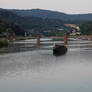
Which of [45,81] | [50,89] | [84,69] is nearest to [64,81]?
[45,81]

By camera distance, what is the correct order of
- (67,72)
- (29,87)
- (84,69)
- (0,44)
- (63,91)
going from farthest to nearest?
(0,44) → (84,69) → (67,72) → (29,87) → (63,91)

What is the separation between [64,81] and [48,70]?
6683 millimetres

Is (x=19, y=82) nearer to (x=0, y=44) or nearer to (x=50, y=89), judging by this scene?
(x=50, y=89)

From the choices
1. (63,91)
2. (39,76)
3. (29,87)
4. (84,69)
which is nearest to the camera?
(63,91)

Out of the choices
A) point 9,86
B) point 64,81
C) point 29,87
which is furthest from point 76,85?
point 9,86

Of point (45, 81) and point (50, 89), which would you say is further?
point (45, 81)

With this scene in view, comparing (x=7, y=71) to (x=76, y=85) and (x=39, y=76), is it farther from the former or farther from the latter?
(x=76, y=85)

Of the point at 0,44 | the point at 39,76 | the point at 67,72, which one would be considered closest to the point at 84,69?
the point at 67,72

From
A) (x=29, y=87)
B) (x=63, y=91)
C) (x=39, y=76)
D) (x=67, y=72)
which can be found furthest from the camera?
(x=67, y=72)

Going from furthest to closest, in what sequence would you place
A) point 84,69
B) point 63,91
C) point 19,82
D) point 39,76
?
point 84,69
point 39,76
point 19,82
point 63,91

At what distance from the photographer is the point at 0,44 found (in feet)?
233

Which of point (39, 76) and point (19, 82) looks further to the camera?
point (39, 76)

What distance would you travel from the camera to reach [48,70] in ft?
105

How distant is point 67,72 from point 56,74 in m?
1.83
